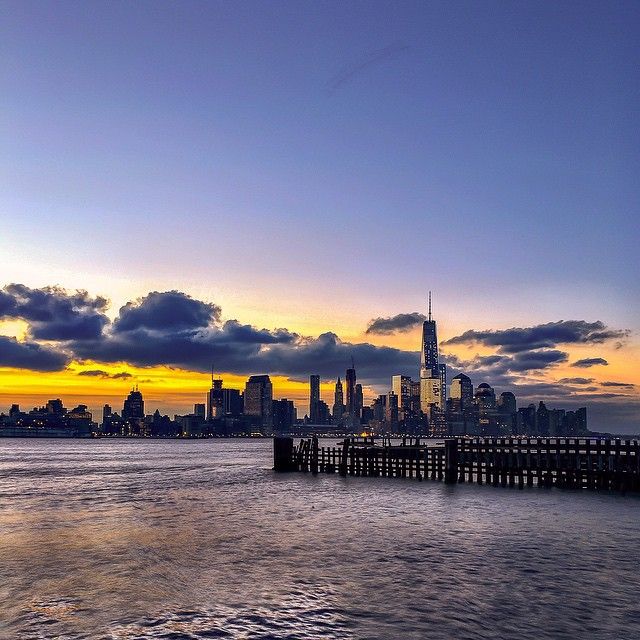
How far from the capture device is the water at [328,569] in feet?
58.6

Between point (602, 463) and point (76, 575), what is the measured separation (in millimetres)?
41960

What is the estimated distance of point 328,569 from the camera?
24.9 m

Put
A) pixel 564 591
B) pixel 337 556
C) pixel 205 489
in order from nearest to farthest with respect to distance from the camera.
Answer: pixel 564 591
pixel 337 556
pixel 205 489

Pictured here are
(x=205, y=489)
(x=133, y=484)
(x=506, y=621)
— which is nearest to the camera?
(x=506, y=621)

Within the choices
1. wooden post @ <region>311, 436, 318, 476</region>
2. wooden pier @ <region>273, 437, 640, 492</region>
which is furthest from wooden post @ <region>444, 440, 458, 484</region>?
wooden post @ <region>311, 436, 318, 476</region>

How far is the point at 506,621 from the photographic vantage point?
1789cm

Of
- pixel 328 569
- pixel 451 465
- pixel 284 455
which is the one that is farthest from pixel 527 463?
pixel 328 569

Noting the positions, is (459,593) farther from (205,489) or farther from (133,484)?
(133,484)

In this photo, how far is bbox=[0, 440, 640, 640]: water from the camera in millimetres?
17875

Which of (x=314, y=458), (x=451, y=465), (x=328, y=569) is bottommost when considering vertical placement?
(x=328, y=569)

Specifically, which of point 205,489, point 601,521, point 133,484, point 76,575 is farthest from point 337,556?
point 133,484

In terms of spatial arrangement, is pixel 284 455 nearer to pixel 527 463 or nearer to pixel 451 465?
pixel 451 465

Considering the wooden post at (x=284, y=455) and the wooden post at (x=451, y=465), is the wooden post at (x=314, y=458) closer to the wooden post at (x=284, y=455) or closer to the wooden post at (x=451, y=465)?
the wooden post at (x=284, y=455)

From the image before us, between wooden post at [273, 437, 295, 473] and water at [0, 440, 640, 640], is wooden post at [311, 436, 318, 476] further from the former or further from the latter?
water at [0, 440, 640, 640]
